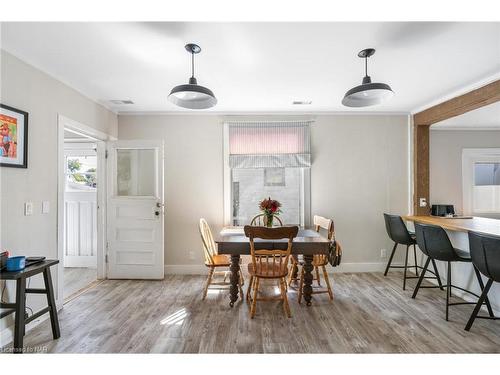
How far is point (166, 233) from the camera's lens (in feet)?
13.7

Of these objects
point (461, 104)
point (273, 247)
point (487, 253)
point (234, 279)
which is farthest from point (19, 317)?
point (461, 104)

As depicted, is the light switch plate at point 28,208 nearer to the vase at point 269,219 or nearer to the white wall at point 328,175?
the white wall at point 328,175

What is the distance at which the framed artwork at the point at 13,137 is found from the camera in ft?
7.35

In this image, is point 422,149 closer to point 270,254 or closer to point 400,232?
point 400,232

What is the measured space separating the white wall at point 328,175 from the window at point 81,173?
111 cm

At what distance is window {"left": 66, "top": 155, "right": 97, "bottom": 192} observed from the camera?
4.77 metres

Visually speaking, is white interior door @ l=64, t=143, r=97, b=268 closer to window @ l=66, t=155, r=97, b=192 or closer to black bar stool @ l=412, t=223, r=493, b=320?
window @ l=66, t=155, r=97, b=192

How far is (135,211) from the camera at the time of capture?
389 centimetres

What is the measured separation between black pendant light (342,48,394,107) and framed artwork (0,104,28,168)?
2870 mm

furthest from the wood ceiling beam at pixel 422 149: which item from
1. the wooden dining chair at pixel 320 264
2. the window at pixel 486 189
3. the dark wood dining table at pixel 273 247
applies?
the dark wood dining table at pixel 273 247

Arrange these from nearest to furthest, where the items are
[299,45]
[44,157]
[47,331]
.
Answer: [299,45] < [47,331] < [44,157]
